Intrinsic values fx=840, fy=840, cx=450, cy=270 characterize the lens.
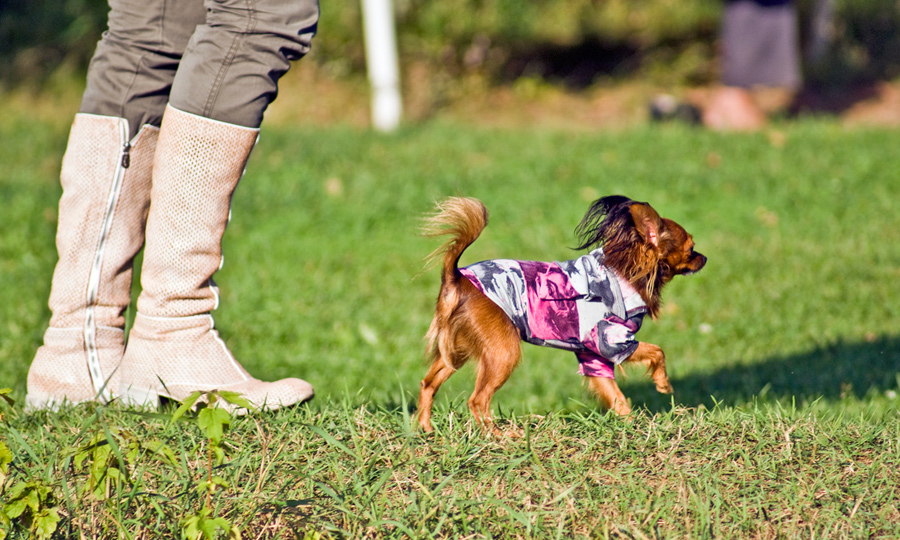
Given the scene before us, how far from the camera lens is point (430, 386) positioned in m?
2.58

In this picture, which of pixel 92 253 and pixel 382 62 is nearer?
pixel 92 253

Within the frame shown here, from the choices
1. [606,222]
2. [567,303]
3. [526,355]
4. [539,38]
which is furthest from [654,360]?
[539,38]

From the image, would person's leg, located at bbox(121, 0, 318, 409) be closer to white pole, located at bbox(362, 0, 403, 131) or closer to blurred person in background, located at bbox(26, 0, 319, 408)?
blurred person in background, located at bbox(26, 0, 319, 408)

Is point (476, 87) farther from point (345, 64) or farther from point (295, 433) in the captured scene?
point (295, 433)

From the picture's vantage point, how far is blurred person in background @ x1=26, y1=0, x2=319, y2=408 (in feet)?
8.63

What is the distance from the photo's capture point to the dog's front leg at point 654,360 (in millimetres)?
2609

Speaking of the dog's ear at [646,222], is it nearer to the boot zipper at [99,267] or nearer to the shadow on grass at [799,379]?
the shadow on grass at [799,379]

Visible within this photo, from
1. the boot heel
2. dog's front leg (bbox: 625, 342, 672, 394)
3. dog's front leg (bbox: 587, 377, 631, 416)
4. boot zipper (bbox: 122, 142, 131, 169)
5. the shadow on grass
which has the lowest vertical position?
the shadow on grass

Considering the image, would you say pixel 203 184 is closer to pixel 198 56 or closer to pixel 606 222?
pixel 198 56

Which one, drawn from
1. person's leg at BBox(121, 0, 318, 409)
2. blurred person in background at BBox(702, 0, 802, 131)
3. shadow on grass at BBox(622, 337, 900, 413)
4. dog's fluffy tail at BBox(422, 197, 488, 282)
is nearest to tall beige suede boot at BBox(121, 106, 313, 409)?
person's leg at BBox(121, 0, 318, 409)

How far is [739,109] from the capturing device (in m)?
9.30

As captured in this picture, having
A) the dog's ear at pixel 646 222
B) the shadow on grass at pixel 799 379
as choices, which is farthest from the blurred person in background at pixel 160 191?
the shadow on grass at pixel 799 379

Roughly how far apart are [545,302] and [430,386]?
1.44ft

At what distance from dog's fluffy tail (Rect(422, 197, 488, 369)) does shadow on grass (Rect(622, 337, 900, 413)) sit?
136 centimetres
